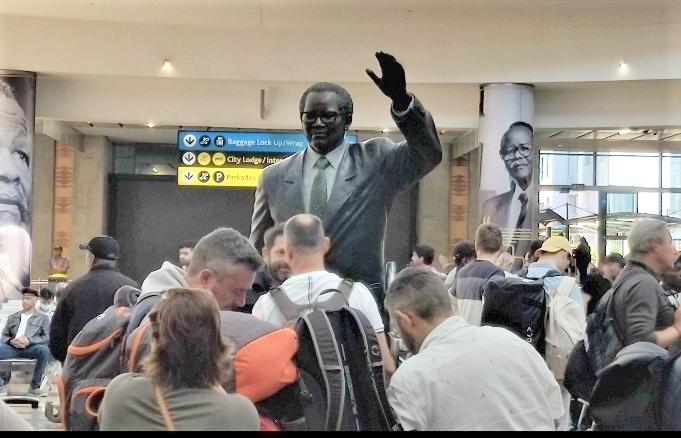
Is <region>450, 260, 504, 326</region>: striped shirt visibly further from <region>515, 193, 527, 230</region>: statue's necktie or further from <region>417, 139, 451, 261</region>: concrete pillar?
<region>417, 139, 451, 261</region>: concrete pillar

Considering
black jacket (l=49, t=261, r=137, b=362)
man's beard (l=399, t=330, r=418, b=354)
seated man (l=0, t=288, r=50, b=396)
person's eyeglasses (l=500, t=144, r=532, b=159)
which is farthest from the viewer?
person's eyeglasses (l=500, t=144, r=532, b=159)

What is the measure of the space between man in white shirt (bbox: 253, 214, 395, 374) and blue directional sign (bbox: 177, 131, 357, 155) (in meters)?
14.8

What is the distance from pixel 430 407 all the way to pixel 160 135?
67.7 ft

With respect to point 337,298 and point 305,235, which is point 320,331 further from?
point 305,235

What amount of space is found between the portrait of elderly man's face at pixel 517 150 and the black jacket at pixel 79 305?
10450 mm

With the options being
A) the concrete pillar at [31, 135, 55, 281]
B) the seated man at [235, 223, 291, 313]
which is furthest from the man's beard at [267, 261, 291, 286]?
the concrete pillar at [31, 135, 55, 281]

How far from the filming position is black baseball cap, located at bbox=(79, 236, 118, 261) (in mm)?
7855

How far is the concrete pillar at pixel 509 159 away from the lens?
1711 centimetres

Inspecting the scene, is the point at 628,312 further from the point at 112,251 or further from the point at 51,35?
the point at 51,35

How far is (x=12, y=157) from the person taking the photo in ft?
55.9

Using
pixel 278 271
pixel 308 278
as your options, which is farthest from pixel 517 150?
pixel 308 278

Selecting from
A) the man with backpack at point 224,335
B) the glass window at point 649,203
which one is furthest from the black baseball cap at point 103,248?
the glass window at point 649,203

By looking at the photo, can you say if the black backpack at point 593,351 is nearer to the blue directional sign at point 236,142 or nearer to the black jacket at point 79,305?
the black jacket at point 79,305

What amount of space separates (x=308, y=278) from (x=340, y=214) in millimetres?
395
